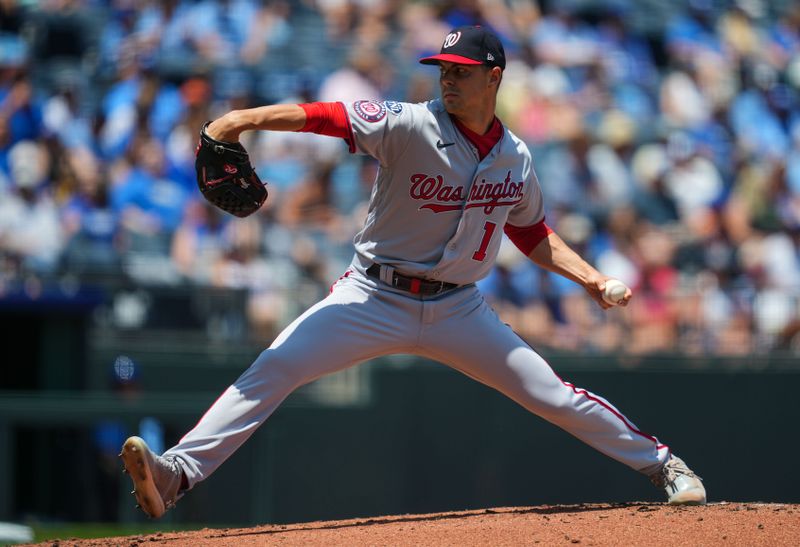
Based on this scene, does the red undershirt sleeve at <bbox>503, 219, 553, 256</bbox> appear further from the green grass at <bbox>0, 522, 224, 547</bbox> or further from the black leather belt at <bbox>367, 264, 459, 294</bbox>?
the green grass at <bbox>0, 522, 224, 547</bbox>

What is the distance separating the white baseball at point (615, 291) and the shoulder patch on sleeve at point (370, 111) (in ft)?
3.68

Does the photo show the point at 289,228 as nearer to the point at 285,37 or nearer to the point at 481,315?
the point at 285,37

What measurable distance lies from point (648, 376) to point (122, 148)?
462 cm

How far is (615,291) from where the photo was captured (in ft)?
15.3

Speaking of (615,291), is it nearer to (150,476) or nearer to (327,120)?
(327,120)

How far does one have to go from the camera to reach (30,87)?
10.3 m

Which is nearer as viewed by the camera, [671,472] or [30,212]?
[671,472]

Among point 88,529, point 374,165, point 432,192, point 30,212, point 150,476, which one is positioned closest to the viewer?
point 150,476

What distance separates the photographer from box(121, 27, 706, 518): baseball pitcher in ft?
14.2

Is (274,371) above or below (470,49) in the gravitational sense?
below

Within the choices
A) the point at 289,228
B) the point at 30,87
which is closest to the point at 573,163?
the point at 289,228

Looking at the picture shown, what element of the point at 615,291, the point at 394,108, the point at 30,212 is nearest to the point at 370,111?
the point at 394,108

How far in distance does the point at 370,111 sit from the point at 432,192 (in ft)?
1.26

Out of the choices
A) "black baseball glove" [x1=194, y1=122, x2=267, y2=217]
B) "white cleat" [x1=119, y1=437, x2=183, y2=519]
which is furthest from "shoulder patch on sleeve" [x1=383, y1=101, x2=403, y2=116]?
"white cleat" [x1=119, y1=437, x2=183, y2=519]
